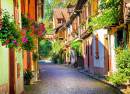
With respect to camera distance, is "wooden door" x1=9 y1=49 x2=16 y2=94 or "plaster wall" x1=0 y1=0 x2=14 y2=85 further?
"wooden door" x1=9 y1=49 x2=16 y2=94

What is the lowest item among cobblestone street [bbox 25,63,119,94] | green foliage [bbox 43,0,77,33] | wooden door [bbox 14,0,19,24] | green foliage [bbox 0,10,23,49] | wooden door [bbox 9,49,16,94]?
cobblestone street [bbox 25,63,119,94]

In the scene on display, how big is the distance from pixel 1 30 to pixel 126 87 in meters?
6.29

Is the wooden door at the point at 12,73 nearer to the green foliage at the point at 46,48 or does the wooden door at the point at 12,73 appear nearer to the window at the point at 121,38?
the window at the point at 121,38

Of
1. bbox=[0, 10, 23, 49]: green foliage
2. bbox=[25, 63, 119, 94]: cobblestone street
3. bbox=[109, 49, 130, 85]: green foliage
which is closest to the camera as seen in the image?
bbox=[0, 10, 23, 49]: green foliage

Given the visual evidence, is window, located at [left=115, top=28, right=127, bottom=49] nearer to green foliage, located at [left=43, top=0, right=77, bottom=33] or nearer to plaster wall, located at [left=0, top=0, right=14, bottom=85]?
plaster wall, located at [left=0, top=0, right=14, bottom=85]

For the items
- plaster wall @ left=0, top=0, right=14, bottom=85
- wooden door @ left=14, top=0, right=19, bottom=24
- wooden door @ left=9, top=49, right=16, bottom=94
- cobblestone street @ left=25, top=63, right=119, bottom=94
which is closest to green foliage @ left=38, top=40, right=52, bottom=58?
cobblestone street @ left=25, top=63, right=119, bottom=94

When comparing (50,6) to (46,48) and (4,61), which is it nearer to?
(46,48)

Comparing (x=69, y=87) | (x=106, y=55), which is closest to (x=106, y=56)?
(x=106, y=55)

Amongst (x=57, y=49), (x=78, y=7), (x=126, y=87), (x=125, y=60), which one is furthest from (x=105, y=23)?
(x=57, y=49)

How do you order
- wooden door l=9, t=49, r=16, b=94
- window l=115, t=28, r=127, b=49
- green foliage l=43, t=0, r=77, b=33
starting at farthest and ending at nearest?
green foliage l=43, t=0, r=77, b=33 → window l=115, t=28, r=127, b=49 → wooden door l=9, t=49, r=16, b=94

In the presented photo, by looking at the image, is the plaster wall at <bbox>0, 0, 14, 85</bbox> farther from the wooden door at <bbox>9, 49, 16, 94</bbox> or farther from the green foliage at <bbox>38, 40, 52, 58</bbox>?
the green foliage at <bbox>38, 40, 52, 58</bbox>

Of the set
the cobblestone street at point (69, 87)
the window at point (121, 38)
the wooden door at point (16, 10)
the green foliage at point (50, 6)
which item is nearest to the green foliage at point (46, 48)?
the green foliage at point (50, 6)

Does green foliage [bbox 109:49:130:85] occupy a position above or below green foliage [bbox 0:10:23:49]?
below

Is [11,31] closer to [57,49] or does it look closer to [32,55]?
[32,55]
